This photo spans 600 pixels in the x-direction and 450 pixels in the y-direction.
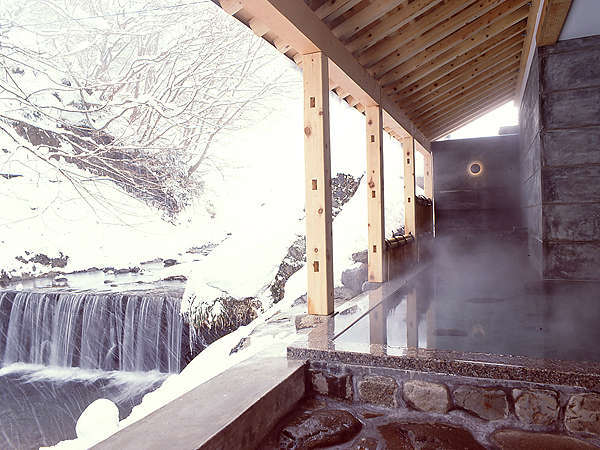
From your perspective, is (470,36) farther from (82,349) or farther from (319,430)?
(82,349)

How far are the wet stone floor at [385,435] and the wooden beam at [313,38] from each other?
2.27m

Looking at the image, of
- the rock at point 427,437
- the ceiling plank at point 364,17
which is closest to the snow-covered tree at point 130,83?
the ceiling plank at point 364,17

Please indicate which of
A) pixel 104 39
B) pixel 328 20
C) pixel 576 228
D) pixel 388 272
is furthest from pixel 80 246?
pixel 576 228

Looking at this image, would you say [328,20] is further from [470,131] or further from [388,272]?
[470,131]

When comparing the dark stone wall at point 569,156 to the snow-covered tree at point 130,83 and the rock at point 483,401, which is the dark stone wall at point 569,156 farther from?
the snow-covered tree at point 130,83

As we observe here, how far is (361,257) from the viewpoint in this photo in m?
6.34

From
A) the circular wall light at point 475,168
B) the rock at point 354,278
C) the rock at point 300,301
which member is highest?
the circular wall light at point 475,168

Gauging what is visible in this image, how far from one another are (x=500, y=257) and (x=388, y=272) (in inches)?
129

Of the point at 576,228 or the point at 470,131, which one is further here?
the point at 470,131

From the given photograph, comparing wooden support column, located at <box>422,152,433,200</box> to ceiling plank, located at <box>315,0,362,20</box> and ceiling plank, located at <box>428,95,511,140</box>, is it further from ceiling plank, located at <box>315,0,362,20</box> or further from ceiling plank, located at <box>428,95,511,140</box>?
ceiling plank, located at <box>315,0,362,20</box>

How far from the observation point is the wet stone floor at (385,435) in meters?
1.95

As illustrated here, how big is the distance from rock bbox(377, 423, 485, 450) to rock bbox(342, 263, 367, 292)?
3.61 metres

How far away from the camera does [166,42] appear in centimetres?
915

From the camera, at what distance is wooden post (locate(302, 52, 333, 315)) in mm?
3373
